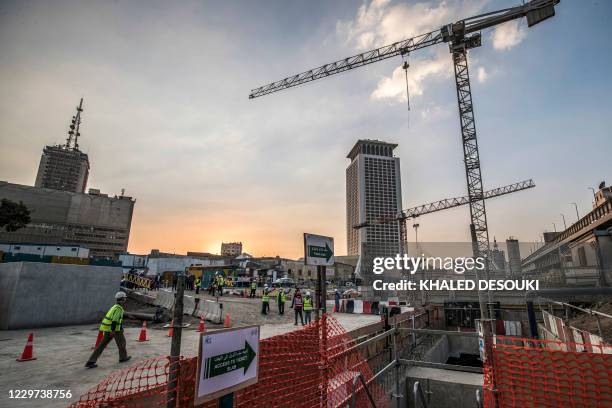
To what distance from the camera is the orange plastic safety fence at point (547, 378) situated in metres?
4.36

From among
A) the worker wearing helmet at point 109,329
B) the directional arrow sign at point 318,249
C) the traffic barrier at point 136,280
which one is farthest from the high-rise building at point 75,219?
the directional arrow sign at point 318,249

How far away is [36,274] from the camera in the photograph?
13000mm

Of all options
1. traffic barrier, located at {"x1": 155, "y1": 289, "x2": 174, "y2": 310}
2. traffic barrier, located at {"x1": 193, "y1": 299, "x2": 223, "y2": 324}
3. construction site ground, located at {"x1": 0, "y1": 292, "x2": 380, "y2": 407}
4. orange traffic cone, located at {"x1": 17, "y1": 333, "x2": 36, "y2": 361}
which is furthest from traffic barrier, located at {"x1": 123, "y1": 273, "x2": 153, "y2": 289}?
orange traffic cone, located at {"x1": 17, "y1": 333, "x2": 36, "y2": 361}

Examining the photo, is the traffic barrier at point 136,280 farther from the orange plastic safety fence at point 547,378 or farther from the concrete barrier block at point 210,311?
the orange plastic safety fence at point 547,378

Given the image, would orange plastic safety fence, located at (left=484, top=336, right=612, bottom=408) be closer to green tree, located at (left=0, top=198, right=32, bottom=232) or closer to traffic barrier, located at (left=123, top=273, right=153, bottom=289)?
traffic barrier, located at (left=123, top=273, right=153, bottom=289)

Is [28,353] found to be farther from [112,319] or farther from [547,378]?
[547,378]

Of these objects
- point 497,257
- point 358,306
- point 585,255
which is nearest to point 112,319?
point 358,306

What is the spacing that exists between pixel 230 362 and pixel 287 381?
161 centimetres

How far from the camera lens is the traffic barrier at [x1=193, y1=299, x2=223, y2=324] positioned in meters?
15.0

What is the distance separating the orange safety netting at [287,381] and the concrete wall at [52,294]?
11.2 meters

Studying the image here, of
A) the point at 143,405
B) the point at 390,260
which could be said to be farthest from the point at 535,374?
the point at 390,260

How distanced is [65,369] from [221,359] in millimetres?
6772

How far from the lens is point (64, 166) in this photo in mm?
154375

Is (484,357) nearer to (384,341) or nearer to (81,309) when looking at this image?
(384,341)
